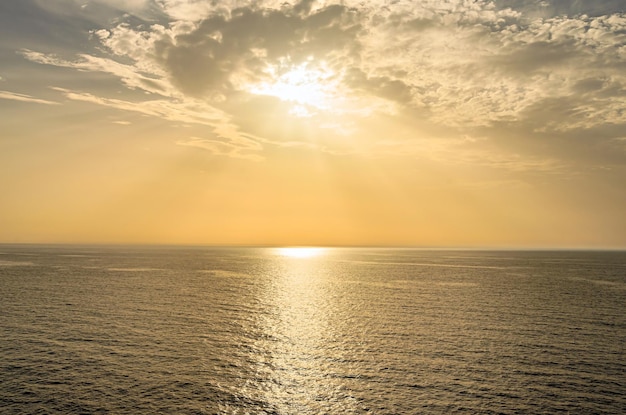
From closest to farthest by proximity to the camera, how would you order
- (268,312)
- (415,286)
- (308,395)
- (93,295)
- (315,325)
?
(308,395) < (315,325) < (268,312) < (93,295) < (415,286)

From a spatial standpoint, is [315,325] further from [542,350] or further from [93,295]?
[93,295]

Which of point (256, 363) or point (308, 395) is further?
point (256, 363)

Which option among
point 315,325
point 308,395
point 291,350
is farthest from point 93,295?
point 308,395

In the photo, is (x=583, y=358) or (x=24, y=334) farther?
(x=24, y=334)

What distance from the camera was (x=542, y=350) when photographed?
143 feet

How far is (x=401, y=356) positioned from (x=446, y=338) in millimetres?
10611

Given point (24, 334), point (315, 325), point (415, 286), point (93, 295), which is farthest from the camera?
point (415, 286)

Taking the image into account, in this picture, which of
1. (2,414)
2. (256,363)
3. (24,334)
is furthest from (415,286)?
(2,414)

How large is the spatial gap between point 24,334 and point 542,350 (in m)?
60.7

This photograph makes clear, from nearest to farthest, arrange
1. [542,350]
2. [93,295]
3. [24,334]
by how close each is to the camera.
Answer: [542,350] → [24,334] → [93,295]

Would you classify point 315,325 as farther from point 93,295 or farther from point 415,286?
point 415,286

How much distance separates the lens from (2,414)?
26.7 metres

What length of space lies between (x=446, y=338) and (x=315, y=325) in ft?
62.1

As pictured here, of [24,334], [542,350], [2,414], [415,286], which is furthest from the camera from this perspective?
[415,286]
